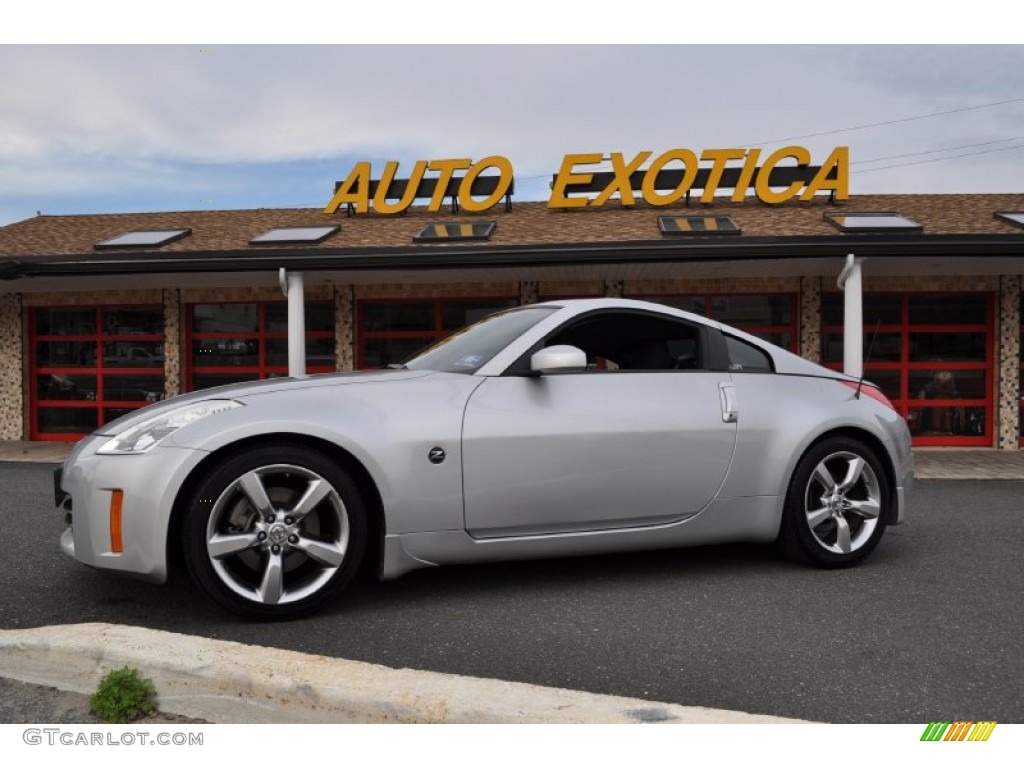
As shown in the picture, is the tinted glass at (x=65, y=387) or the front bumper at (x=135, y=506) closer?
the front bumper at (x=135, y=506)

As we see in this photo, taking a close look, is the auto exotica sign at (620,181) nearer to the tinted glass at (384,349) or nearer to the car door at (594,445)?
the tinted glass at (384,349)

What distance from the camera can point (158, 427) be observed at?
336 cm

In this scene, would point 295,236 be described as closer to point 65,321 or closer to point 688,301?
Answer: point 65,321

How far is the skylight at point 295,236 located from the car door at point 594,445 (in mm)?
9660

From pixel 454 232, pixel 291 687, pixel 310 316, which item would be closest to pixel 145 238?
pixel 310 316

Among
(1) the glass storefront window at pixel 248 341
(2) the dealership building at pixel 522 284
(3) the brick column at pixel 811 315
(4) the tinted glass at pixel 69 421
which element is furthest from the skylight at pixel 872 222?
(4) the tinted glass at pixel 69 421

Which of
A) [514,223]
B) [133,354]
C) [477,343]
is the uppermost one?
[514,223]

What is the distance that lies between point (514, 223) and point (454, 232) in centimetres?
173

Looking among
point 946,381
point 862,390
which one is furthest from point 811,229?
point 862,390

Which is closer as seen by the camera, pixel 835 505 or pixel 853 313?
pixel 835 505

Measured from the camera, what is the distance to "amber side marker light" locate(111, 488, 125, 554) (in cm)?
323

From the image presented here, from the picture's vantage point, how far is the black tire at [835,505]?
4.17m

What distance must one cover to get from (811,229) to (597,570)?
998 centimetres
